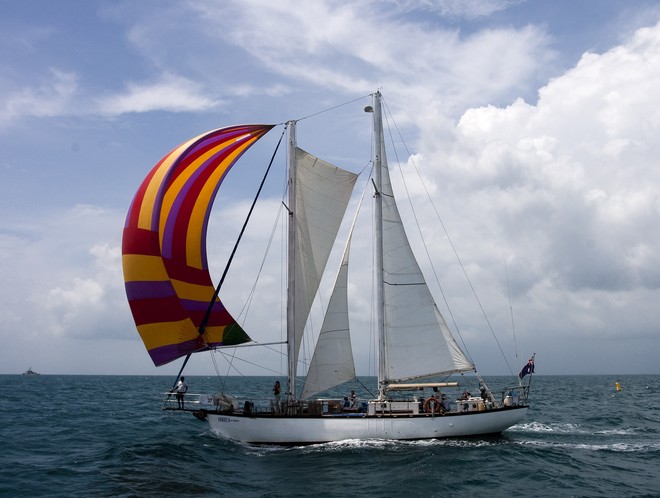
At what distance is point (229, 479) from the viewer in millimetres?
17781

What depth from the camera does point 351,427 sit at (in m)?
22.2

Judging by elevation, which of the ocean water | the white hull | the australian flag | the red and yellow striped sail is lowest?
the ocean water

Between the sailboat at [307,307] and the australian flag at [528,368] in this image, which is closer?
the sailboat at [307,307]

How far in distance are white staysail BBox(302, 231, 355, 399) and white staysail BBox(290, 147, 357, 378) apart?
148cm

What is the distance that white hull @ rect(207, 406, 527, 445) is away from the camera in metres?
22.2

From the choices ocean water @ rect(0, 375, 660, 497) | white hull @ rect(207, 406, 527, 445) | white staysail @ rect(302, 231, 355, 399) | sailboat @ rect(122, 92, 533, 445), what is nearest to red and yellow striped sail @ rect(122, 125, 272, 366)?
sailboat @ rect(122, 92, 533, 445)

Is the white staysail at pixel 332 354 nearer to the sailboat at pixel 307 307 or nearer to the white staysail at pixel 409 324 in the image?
the sailboat at pixel 307 307

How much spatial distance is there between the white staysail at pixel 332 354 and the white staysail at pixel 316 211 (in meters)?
1.48

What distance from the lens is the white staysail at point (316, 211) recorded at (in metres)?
24.9

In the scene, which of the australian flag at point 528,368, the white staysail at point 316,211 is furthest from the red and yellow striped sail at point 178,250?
the australian flag at point 528,368

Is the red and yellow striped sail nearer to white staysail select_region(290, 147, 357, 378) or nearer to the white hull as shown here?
white staysail select_region(290, 147, 357, 378)

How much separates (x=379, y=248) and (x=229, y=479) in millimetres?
10792

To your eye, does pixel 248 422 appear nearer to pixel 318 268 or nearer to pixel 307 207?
pixel 318 268

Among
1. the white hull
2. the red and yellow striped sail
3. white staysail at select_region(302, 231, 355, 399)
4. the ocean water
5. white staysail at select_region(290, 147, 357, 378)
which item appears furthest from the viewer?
white staysail at select_region(290, 147, 357, 378)
